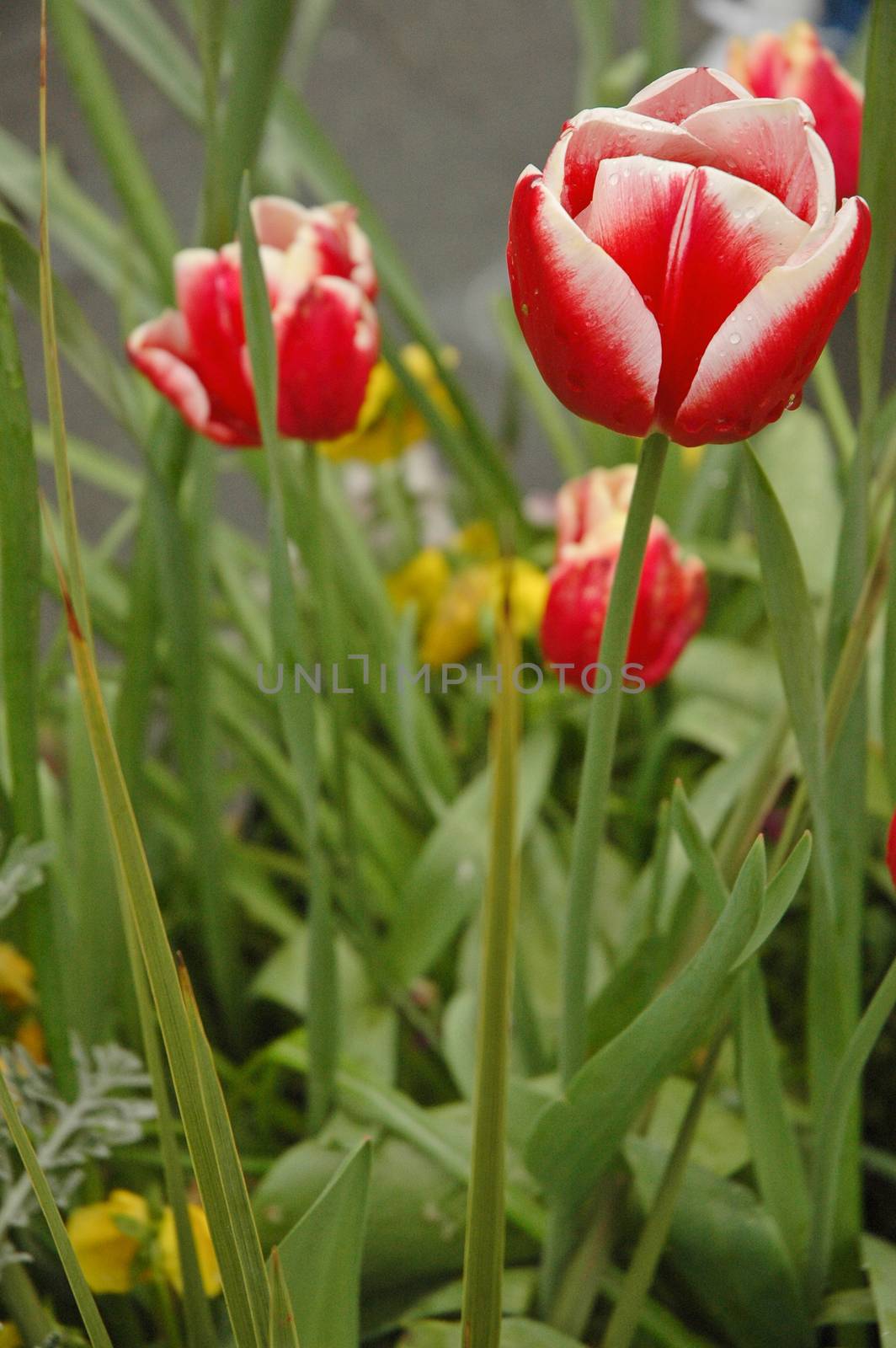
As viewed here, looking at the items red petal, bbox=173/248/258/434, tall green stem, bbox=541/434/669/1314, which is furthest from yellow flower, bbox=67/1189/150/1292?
red petal, bbox=173/248/258/434

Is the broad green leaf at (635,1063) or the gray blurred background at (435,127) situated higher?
the gray blurred background at (435,127)

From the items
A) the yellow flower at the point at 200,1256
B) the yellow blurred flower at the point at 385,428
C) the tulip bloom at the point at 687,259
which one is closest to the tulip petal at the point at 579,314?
the tulip bloom at the point at 687,259

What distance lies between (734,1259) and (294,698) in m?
0.18

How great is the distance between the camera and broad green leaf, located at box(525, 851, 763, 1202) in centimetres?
21

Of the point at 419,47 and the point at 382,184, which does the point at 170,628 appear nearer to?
the point at 382,184

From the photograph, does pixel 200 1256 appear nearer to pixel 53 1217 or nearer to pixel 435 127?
pixel 53 1217

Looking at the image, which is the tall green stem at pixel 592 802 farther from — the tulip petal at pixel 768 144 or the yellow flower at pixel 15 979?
the yellow flower at pixel 15 979

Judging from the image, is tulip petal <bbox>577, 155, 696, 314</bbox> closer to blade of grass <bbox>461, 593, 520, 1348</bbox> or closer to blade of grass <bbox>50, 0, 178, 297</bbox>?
blade of grass <bbox>461, 593, 520, 1348</bbox>

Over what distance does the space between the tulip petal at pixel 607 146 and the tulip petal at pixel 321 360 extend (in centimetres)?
11

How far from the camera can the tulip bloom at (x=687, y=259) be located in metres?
0.17

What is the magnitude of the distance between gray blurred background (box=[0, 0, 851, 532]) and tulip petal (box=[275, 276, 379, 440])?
26.7 inches

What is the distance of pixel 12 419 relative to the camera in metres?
0.24

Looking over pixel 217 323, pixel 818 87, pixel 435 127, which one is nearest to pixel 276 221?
pixel 217 323

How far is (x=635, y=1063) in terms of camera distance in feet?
0.78
